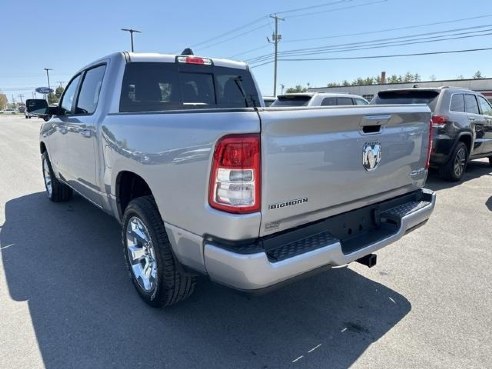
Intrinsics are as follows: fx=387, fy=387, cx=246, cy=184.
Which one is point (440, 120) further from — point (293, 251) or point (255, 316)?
point (293, 251)

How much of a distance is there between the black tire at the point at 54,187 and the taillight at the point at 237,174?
4720mm

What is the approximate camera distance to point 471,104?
8375 mm

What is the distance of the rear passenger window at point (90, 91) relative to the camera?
4102mm

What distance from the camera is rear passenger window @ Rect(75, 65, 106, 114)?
13.5 feet

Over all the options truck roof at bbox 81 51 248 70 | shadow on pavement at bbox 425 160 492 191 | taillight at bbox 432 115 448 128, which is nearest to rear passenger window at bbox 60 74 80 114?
truck roof at bbox 81 51 248 70

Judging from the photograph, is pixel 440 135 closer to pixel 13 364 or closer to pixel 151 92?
pixel 151 92

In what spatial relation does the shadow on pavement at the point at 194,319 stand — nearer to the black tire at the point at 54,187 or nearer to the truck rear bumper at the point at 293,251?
the truck rear bumper at the point at 293,251

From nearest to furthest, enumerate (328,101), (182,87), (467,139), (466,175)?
(182,87) → (467,139) → (466,175) → (328,101)

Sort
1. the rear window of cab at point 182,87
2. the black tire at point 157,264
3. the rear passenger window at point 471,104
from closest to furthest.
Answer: the black tire at point 157,264 < the rear window of cab at point 182,87 < the rear passenger window at point 471,104

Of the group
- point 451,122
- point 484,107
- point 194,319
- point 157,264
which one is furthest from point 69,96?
point 484,107

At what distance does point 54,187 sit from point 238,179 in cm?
504

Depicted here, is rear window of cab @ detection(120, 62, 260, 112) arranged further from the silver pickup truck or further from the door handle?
the door handle

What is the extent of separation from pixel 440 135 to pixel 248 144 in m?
6.65

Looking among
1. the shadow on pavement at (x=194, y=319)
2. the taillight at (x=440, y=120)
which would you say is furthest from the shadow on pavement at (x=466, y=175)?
the shadow on pavement at (x=194, y=319)
